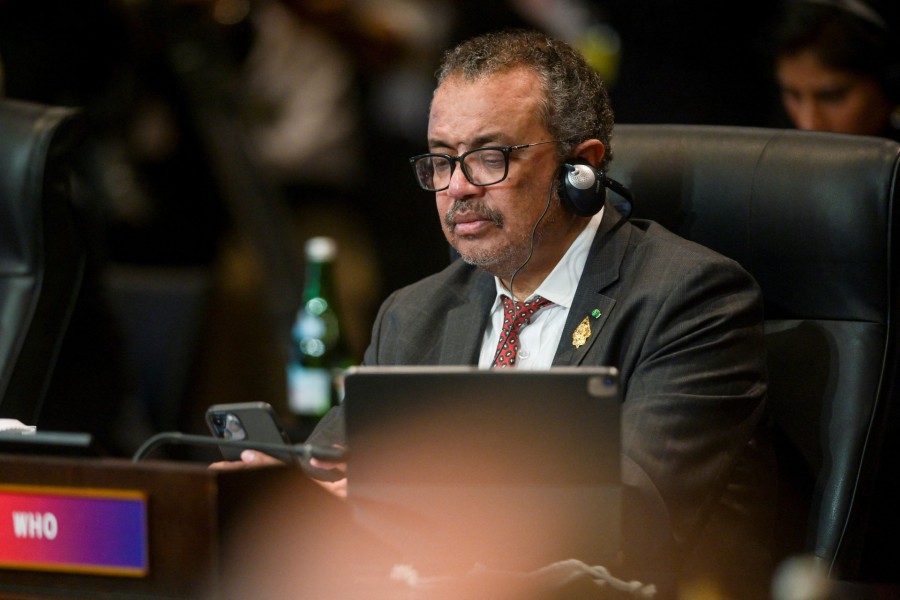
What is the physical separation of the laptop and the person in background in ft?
5.67

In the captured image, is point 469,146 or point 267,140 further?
point 267,140

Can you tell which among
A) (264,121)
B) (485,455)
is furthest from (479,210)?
(264,121)

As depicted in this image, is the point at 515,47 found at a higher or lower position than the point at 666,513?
higher

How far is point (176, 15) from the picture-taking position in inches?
144

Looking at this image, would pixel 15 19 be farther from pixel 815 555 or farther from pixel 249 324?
pixel 815 555

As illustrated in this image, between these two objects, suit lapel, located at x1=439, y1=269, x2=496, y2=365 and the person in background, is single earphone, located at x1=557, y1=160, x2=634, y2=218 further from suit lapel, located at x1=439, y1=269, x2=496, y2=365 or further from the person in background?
the person in background

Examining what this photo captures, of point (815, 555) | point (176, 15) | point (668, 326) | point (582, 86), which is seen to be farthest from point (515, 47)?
point (176, 15)

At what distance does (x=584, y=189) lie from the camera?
1872mm

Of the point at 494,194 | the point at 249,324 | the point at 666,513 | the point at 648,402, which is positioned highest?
the point at 494,194

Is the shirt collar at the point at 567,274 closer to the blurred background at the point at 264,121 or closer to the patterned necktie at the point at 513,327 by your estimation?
the patterned necktie at the point at 513,327

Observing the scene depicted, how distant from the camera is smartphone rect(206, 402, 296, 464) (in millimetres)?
1375

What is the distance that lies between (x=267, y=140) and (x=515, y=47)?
2.04 metres

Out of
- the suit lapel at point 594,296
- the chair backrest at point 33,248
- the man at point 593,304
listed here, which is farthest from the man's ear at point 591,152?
the chair backrest at point 33,248

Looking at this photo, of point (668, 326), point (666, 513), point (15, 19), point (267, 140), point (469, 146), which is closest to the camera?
point (666, 513)
